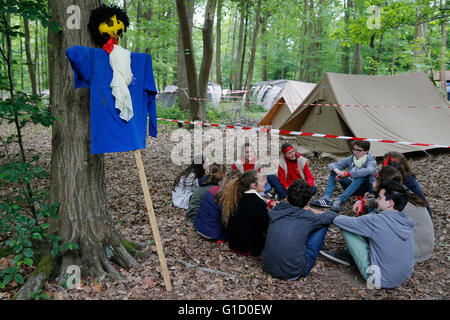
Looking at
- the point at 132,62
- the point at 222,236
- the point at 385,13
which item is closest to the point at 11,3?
the point at 132,62

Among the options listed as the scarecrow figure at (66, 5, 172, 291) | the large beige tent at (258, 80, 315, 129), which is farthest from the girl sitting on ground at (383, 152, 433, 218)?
the large beige tent at (258, 80, 315, 129)

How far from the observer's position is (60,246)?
2.52 m

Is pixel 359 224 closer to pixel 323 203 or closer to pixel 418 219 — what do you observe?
pixel 418 219

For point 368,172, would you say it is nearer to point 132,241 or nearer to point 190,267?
point 190,267

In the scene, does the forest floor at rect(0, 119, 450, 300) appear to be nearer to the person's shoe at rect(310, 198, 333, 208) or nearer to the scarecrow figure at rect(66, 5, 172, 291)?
the person's shoe at rect(310, 198, 333, 208)

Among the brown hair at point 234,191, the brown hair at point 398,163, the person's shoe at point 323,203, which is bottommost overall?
the person's shoe at point 323,203

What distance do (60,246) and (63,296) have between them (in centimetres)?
39

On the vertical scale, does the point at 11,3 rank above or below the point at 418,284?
above

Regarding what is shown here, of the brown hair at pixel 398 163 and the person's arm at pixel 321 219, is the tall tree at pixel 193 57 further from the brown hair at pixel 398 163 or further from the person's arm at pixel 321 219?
the person's arm at pixel 321 219

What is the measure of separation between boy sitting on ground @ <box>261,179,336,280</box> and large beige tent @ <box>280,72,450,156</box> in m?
4.32

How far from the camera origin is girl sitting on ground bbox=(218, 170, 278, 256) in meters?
3.17

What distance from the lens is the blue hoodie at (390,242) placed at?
2.68 meters

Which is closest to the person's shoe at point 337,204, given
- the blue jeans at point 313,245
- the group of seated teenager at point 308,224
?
the group of seated teenager at point 308,224

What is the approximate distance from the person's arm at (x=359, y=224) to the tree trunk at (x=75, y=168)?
210 centimetres
